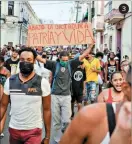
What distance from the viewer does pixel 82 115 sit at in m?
2.17

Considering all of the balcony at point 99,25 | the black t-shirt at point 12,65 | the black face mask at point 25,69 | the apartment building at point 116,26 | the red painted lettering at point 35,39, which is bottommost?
the black face mask at point 25,69

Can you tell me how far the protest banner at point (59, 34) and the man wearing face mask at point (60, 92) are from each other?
739 millimetres

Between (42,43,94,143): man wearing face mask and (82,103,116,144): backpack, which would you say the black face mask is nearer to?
(82,103,116,144): backpack

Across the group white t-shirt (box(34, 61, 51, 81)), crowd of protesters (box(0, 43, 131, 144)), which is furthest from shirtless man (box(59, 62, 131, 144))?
white t-shirt (box(34, 61, 51, 81))

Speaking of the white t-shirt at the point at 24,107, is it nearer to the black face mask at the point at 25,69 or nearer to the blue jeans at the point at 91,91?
the black face mask at the point at 25,69

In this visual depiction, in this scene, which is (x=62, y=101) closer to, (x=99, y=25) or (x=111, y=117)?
(x=111, y=117)

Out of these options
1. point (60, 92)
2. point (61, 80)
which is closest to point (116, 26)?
A: point (61, 80)

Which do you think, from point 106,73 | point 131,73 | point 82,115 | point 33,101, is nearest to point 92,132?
point 82,115

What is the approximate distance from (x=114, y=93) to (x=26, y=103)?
4.08ft

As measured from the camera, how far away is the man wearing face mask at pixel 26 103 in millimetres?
4016

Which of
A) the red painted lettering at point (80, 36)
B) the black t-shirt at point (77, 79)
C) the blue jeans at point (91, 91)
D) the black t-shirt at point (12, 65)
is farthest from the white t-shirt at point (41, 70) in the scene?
the red painted lettering at point (80, 36)

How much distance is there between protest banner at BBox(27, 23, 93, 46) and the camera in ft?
23.9

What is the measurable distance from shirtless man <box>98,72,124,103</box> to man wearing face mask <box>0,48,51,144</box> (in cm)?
74

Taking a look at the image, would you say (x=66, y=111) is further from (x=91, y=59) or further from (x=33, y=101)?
(x=91, y=59)
